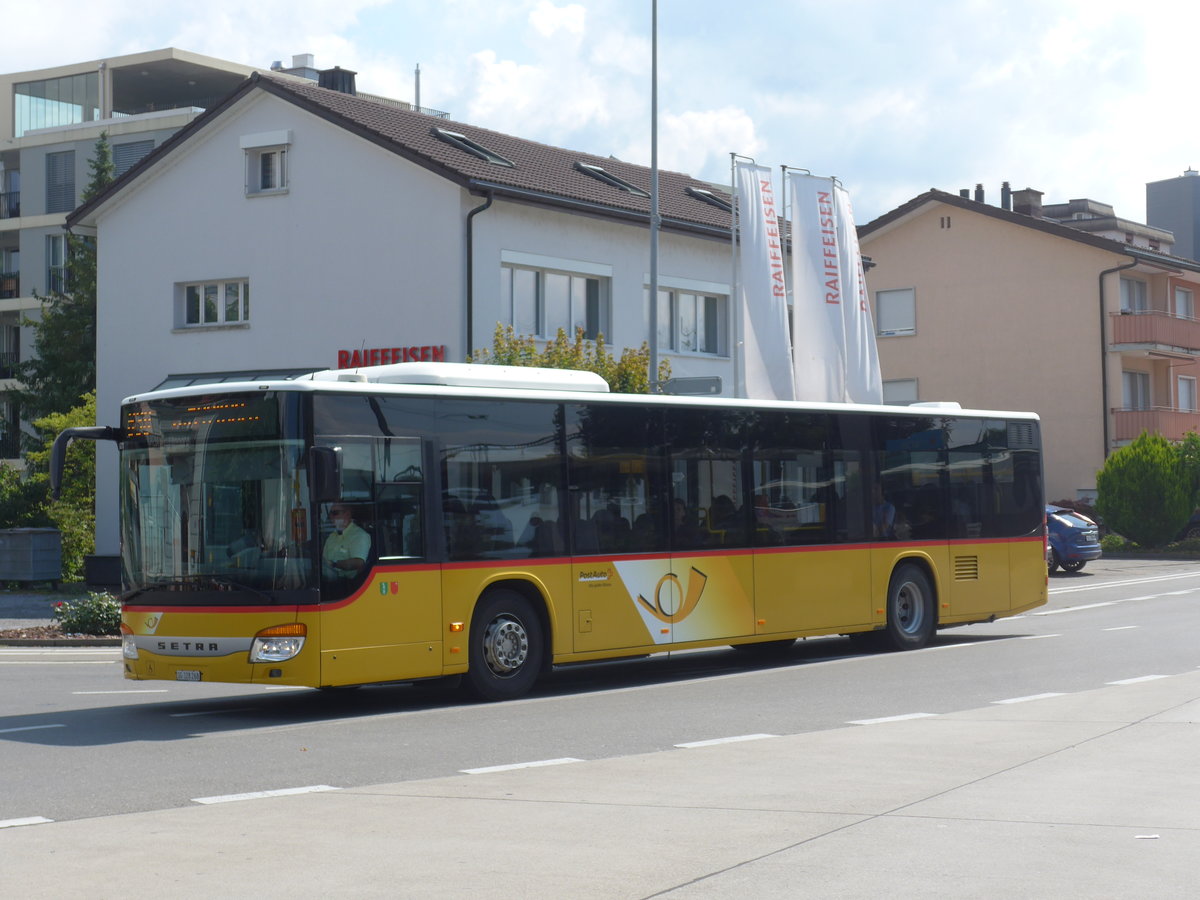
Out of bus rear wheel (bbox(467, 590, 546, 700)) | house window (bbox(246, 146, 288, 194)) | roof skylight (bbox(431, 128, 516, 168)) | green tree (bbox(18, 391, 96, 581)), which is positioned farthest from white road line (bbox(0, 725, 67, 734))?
green tree (bbox(18, 391, 96, 581))

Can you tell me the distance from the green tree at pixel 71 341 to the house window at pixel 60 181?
23.1 ft

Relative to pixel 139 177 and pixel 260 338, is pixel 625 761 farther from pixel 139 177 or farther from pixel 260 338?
pixel 139 177

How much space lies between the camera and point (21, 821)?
27.6 feet

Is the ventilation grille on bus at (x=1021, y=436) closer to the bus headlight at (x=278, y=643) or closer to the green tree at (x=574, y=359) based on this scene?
the green tree at (x=574, y=359)

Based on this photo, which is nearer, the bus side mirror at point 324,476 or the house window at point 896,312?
the bus side mirror at point 324,476

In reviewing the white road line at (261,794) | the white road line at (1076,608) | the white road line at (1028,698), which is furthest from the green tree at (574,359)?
the white road line at (261,794)

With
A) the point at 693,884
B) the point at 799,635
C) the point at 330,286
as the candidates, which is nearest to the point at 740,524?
the point at 799,635

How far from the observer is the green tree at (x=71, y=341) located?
2227 inches

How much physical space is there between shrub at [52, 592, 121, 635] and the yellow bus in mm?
9850

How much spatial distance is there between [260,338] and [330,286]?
6.73 ft

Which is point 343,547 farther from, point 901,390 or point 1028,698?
point 901,390

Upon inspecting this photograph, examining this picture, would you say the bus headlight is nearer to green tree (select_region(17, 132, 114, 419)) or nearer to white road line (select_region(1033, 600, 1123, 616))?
white road line (select_region(1033, 600, 1123, 616))

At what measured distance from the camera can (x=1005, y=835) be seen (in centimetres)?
766

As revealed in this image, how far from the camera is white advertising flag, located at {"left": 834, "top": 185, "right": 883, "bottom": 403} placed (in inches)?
999
